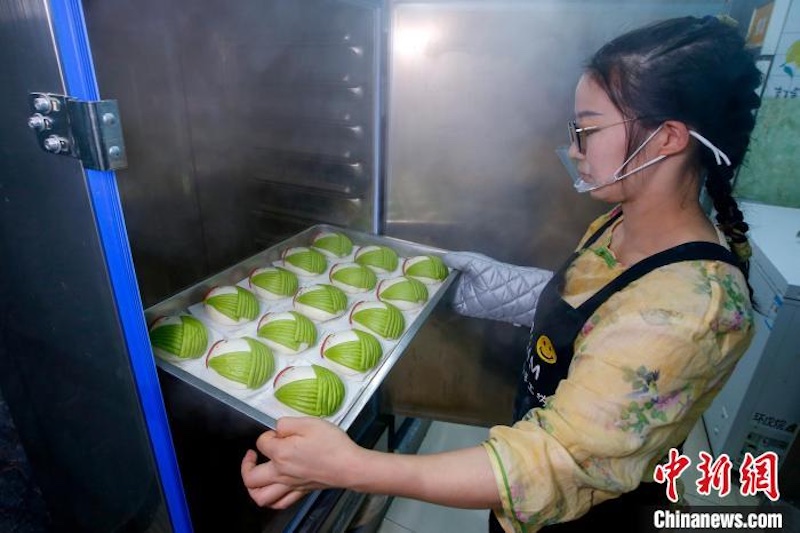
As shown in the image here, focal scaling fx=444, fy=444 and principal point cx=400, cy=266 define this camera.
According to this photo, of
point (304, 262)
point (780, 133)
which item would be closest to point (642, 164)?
point (304, 262)

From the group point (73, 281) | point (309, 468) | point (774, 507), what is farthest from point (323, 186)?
point (774, 507)

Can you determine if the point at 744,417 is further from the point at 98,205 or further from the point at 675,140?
the point at 98,205

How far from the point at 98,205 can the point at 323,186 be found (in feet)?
3.64

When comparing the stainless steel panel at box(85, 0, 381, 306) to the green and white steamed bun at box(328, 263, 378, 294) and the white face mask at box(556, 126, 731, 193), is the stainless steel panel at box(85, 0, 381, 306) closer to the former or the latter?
the green and white steamed bun at box(328, 263, 378, 294)

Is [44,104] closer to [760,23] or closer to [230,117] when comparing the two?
[230,117]

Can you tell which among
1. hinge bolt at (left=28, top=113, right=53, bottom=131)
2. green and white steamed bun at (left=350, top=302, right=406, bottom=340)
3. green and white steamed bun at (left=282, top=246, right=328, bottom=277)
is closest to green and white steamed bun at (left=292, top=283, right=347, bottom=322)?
green and white steamed bun at (left=350, top=302, right=406, bottom=340)

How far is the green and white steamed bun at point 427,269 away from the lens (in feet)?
4.80

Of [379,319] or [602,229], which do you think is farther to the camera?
[379,319]

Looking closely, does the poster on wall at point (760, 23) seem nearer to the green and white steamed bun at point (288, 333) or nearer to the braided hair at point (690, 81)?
the braided hair at point (690, 81)

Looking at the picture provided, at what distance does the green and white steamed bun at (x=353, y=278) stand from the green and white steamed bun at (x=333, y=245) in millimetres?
128

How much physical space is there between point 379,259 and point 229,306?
0.54 m

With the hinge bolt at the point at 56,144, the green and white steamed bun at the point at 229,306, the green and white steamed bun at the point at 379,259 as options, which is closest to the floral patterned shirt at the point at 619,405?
the hinge bolt at the point at 56,144

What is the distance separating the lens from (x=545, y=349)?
908 millimetres

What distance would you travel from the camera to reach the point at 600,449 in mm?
576
